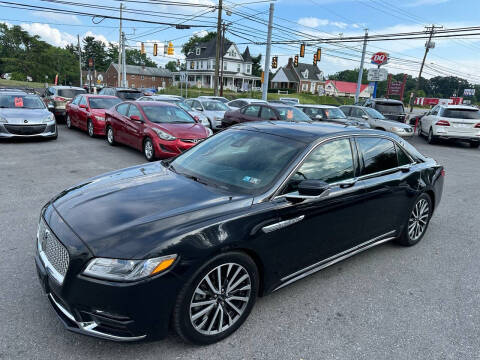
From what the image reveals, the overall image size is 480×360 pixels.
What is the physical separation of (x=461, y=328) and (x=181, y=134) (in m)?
6.95

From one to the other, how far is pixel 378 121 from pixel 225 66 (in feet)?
189

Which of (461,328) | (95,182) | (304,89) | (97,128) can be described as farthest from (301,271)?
(304,89)

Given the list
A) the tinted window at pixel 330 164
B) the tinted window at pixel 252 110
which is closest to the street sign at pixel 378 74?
the tinted window at pixel 252 110

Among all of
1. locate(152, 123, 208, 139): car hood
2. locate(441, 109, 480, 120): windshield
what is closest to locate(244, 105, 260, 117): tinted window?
locate(152, 123, 208, 139): car hood

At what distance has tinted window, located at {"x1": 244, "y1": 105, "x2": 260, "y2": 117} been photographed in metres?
13.0

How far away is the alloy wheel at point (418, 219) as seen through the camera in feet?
14.5

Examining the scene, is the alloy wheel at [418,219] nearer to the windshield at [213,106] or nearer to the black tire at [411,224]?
the black tire at [411,224]

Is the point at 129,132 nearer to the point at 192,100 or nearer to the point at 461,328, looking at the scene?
the point at 192,100

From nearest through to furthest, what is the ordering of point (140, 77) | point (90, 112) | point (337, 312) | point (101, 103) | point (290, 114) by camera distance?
point (337, 312), point (90, 112), point (290, 114), point (101, 103), point (140, 77)

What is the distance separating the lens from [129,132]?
31.7 feet

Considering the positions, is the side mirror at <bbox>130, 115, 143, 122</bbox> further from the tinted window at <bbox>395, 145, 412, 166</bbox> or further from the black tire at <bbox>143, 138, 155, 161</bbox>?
the tinted window at <bbox>395, 145, 412, 166</bbox>

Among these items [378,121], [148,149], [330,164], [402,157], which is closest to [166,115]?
[148,149]

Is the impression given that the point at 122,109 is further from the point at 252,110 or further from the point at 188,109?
the point at 188,109

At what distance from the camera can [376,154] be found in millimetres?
3885
